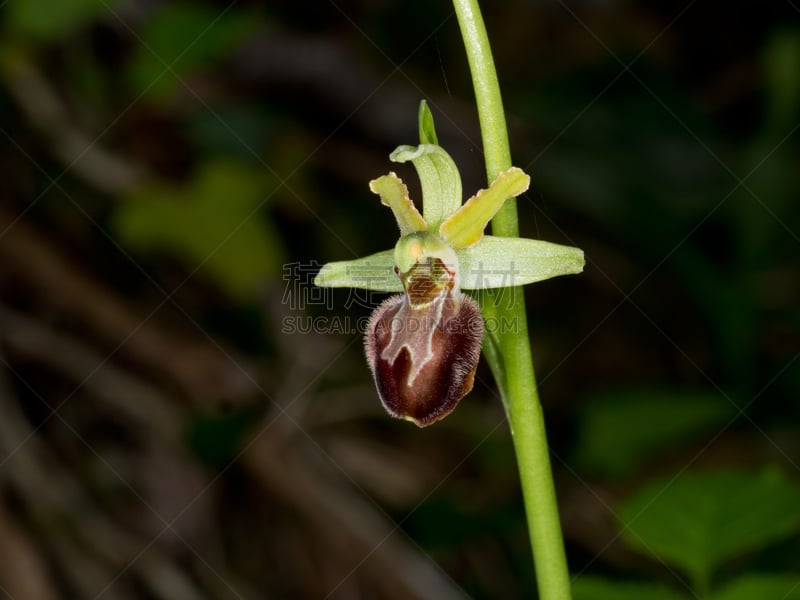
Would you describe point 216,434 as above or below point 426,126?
below

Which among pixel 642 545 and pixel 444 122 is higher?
pixel 444 122

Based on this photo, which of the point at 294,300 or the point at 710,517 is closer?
the point at 710,517

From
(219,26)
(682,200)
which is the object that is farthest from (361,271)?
(682,200)

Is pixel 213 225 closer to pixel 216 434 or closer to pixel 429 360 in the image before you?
pixel 216 434

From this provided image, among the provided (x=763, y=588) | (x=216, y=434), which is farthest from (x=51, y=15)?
(x=763, y=588)

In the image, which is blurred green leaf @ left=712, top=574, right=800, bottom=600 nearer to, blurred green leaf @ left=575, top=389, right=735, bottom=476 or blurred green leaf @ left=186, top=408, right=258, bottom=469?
blurred green leaf @ left=575, top=389, right=735, bottom=476

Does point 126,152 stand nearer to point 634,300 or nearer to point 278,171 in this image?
point 278,171
